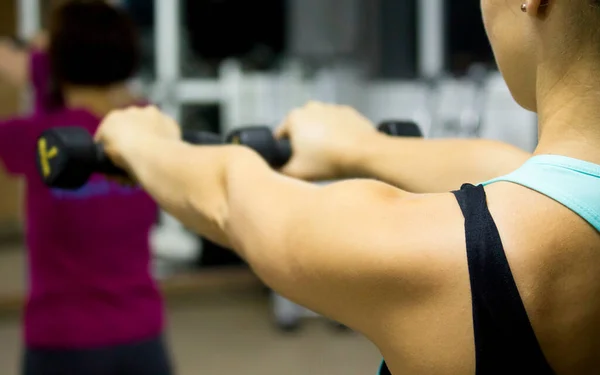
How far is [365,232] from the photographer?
409 mm

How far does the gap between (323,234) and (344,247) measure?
17 millimetres

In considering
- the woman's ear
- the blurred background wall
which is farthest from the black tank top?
the blurred background wall

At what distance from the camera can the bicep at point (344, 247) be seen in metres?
0.40

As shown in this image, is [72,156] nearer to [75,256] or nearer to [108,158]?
[108,158]

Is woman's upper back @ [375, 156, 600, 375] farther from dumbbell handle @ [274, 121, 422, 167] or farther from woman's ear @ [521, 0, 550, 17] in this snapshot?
dumbbell handle @ [274, 121, 422, 167]

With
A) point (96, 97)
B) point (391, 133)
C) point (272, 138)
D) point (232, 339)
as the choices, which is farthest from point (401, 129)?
point (232, 339)

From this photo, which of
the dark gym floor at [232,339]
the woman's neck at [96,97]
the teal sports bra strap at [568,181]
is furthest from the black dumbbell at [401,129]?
the dark gym floor at [232,339]

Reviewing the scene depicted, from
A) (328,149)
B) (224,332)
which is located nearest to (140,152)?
(328,149)

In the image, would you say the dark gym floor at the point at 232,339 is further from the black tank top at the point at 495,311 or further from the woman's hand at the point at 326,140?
the black tank top at the point at 495,311

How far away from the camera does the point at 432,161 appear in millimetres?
657

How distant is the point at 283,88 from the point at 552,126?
3.02 metres

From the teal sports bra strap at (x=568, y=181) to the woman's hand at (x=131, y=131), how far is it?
1.12ft

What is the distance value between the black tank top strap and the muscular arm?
0.02 metres

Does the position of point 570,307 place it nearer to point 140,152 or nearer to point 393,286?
point 393,286
